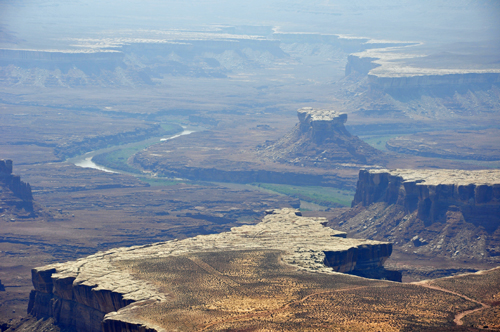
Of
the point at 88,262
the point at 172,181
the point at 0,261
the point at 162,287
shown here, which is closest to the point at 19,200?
the point at 0,261

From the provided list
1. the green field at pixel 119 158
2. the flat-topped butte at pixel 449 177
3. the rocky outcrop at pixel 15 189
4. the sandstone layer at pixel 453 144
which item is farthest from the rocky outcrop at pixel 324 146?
the rocky outcrop at pixel 15 189

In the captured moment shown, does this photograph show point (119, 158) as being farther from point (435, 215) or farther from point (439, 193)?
point (435, 215)

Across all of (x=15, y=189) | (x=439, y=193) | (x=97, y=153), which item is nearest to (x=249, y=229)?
(x=439, y=193)

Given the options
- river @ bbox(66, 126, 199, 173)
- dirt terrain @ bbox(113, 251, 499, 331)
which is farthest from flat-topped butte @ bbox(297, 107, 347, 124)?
dirt terrain @ bbox(113, 251, 499, 331)

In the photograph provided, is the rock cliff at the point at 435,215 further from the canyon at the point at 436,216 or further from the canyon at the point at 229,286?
the canyon at the point at 229,286

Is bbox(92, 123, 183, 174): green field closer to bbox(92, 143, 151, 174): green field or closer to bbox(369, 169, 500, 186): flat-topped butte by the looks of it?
bbox(92, 143, 151, 174): green field
